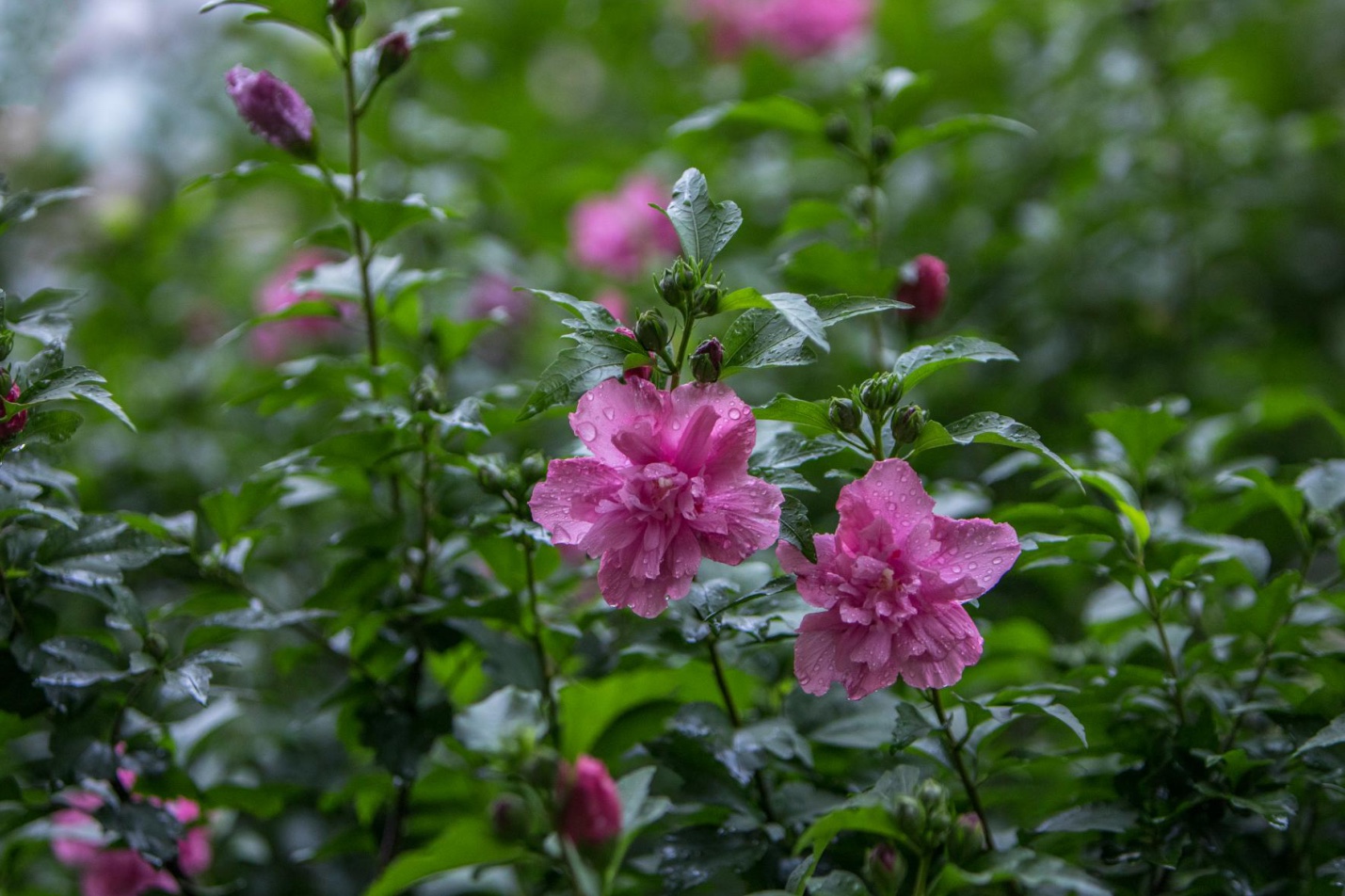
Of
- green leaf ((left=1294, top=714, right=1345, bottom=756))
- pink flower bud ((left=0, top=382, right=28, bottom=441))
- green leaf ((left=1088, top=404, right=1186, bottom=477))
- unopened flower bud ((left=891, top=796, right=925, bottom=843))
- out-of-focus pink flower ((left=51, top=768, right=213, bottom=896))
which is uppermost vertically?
pink flower bud ((left=0, top=382, right=28, bottom=441))

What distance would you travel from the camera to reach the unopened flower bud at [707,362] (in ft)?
2.49

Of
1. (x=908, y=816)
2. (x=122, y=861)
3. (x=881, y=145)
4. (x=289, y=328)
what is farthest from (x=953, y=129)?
(x=289, y=328)

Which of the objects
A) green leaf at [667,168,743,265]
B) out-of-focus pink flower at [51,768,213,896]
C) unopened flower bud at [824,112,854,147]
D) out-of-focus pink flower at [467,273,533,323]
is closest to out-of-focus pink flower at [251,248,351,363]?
out-of-focus pink flower at [467,273,533,323]

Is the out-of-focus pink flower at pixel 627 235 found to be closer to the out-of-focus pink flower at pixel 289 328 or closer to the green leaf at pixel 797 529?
the out-of-focus pink flower at pixel 289 328

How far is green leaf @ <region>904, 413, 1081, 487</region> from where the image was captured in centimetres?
72

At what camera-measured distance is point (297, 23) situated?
964 mm

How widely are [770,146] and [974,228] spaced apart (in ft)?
1.37

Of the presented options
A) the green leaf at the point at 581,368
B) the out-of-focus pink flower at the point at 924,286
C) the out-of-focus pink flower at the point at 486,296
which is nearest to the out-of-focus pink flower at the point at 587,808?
the green leaf at the point at 581,368

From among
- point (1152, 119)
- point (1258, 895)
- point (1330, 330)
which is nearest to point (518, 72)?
point (1152, 119)

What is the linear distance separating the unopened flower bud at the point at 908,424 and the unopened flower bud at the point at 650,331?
167 millimetres

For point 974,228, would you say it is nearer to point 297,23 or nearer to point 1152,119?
point 1152,119

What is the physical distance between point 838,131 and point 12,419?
77 cm

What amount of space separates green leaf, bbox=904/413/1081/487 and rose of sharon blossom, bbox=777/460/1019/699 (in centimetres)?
4

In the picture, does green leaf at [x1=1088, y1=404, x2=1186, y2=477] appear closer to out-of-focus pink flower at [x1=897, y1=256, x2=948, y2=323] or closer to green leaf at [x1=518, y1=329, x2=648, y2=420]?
out-of-focus pink flower at [x1=897, y1=256, x2=948, y2=323]
